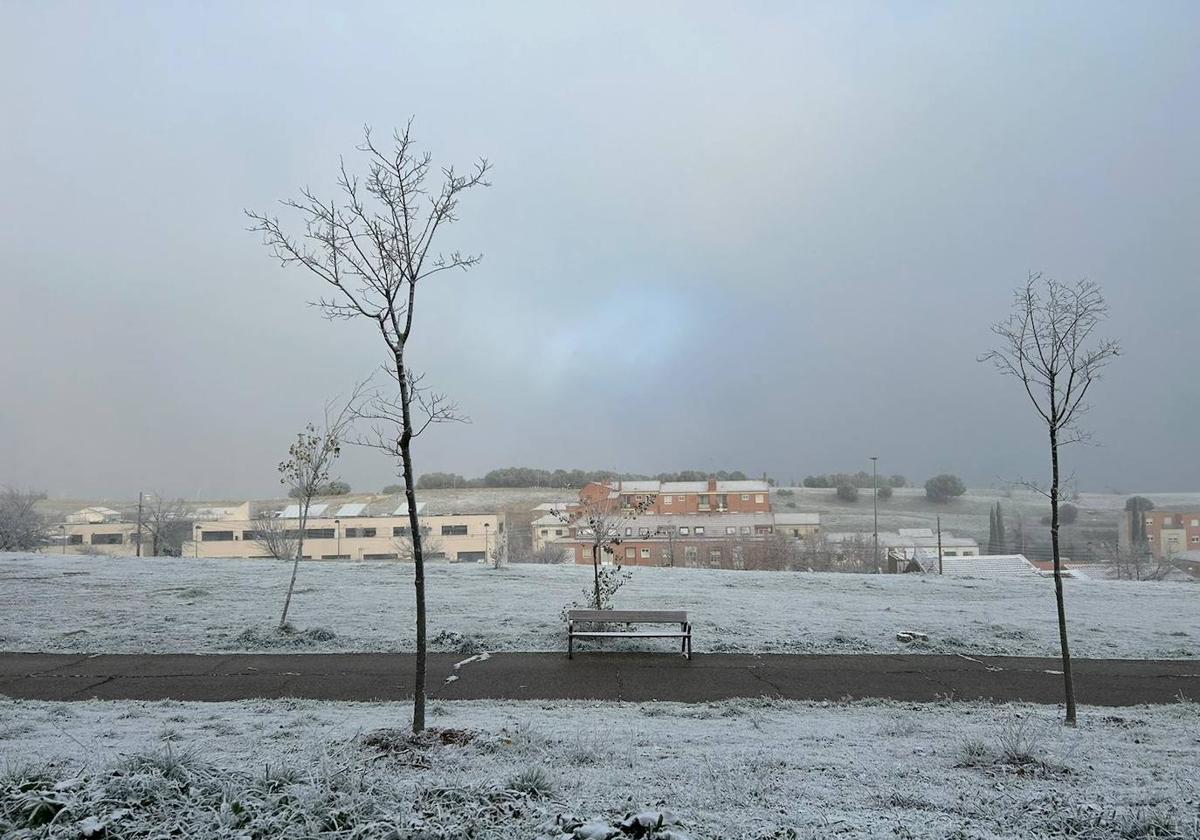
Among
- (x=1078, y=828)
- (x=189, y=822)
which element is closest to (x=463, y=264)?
(x=189, y=822)

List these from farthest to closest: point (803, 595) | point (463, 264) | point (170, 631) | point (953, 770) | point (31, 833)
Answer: point (803, 595) < point (170, 631) < point (463, 264) < point (953, 770) < point (31, 833)

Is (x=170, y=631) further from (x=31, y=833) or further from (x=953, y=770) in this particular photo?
(x=953, y=770)

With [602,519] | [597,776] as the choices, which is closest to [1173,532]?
[602,519]

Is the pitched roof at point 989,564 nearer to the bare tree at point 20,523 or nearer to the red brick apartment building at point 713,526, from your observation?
the red brick apartment building at point 713,526

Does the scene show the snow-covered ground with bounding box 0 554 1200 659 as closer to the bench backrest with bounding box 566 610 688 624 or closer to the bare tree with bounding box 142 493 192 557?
the bench backrest with bounding box 566 610 688 624

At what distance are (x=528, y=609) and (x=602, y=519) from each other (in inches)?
85.2

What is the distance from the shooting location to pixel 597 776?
4.51 metres

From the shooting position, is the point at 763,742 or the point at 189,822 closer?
the point at 189,822

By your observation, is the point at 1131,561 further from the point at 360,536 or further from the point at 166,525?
the point at 166,525

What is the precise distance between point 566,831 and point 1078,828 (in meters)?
2.32

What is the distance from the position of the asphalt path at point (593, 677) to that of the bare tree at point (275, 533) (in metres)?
24.9

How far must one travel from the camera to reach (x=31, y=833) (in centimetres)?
335

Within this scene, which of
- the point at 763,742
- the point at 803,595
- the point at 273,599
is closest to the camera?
the point at 763,742

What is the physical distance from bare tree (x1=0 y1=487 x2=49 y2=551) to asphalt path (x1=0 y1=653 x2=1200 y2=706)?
2980 cm
